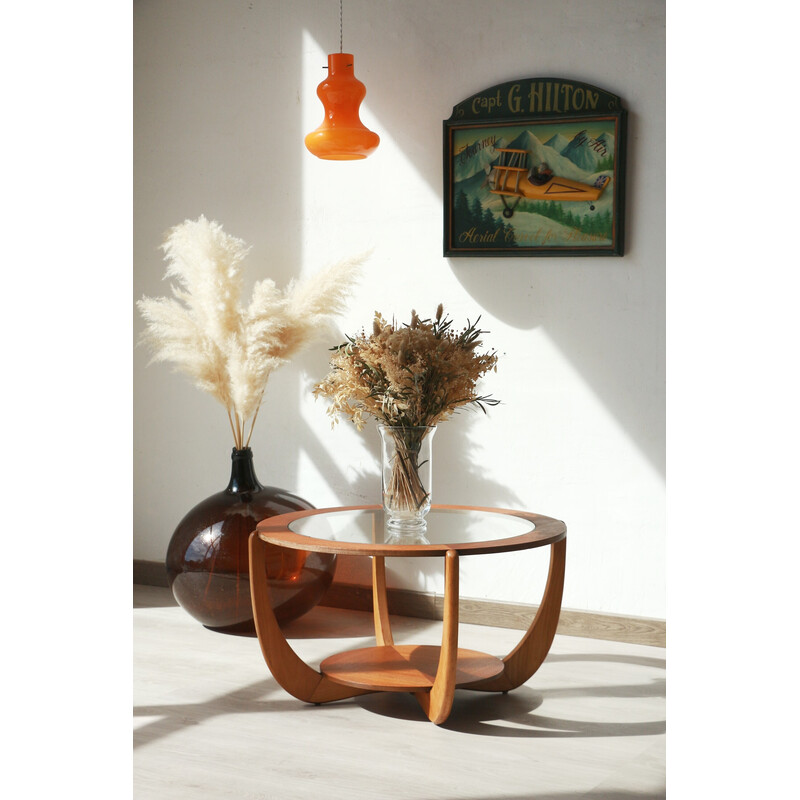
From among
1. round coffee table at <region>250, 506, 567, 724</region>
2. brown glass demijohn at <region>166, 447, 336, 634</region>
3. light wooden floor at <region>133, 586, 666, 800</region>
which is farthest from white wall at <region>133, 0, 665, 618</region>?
round coffee table at <region>250, 506, 567, 724</region>

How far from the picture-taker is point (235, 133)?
395 centimetres

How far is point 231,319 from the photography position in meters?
3.58

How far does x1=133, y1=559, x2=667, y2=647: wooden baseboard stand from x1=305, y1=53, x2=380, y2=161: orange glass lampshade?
1.69 meters

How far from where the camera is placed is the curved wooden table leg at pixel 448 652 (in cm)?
236

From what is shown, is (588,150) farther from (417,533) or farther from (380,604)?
(380,604)

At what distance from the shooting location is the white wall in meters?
3.29

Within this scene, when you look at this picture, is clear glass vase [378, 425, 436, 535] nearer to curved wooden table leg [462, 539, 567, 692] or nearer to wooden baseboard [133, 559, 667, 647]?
curved wooden table leg [462, 539, 567, 692]

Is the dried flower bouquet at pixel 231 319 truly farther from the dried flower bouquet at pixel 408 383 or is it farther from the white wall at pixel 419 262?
the dried flower bouquet at pixel 408 383

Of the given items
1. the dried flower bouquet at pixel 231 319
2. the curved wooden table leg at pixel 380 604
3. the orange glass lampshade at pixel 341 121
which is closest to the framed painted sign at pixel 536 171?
the orange glass lampshade at pixel 341 121
